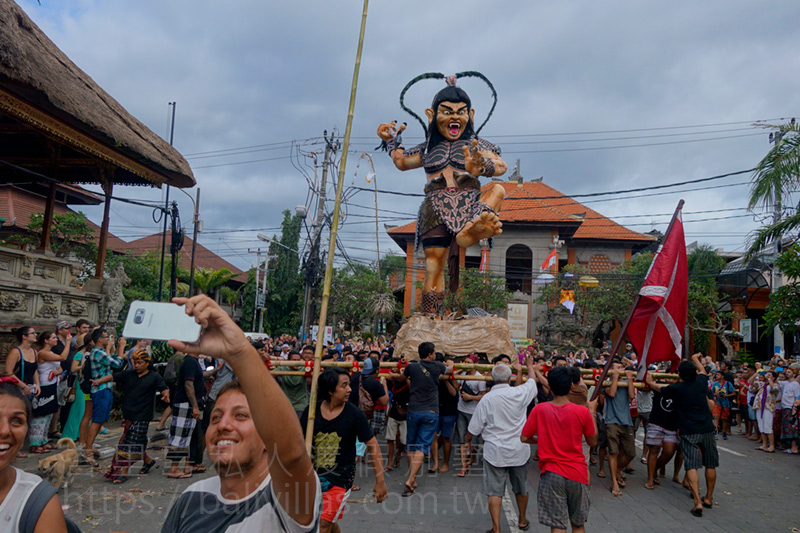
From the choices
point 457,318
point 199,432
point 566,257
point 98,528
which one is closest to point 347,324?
point 566,257

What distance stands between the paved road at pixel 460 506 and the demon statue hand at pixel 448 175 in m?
3.22

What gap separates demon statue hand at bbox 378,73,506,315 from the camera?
8.01 meters

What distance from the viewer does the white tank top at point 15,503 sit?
174cm

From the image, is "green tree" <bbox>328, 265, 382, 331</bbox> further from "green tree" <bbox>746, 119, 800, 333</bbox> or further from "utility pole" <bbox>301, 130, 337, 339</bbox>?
"green tree" <bbox>746, 119, 800, 333</bbox>

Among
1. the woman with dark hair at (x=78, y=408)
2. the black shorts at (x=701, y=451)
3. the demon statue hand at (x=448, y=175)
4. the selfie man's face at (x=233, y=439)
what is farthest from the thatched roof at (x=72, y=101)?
the black shorts at (x=701, y=451)

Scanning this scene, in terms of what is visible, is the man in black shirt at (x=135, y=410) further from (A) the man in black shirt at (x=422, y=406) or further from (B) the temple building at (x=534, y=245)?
(B) the temple building at (x=534, y=245)

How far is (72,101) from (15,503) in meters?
9.10

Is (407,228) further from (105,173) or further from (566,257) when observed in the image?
(105,173)

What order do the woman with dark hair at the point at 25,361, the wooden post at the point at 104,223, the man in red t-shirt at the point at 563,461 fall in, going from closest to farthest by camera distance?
the man in red t-shirt at the point at 563,461 < the woman with dark hair at the point at 25,361 < the wooden post at the point at 104,223

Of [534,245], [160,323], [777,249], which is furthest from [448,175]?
[534,245]

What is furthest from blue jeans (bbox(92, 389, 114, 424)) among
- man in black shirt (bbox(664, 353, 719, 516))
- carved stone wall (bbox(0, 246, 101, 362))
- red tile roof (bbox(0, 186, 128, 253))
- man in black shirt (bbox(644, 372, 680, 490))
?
red tile roof (bbox(0, 186, 128, 253))

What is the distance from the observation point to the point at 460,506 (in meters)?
5.84

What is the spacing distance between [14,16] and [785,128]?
42.5 feet

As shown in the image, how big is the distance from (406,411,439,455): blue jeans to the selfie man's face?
4750mm
